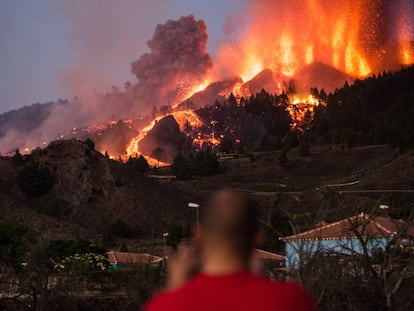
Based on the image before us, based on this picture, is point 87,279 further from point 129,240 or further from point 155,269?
point 129,240

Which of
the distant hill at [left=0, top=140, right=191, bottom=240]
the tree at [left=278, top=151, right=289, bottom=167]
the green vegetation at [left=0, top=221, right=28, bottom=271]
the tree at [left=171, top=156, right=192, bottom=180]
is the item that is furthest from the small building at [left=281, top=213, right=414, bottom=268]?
the tree at [left=278, top=151, right=289, bottom=167]

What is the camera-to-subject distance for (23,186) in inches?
2028

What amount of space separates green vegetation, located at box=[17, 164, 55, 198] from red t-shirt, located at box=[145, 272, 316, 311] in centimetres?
5116

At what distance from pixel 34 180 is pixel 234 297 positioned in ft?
170

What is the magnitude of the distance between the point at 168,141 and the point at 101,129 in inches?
1946

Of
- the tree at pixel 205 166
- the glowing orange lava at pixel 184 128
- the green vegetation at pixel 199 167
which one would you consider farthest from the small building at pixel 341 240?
the glowing orange lava at pixel 184 128

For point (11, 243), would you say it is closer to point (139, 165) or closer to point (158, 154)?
point (139, 165)

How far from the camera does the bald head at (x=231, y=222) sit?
2.32m

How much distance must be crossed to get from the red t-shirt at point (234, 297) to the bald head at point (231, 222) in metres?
0.17

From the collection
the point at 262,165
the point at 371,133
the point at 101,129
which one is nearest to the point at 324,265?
the point at 262,165

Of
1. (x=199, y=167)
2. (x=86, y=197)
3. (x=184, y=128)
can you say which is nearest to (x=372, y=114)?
(x=199, y=167)

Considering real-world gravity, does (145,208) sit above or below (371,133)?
below

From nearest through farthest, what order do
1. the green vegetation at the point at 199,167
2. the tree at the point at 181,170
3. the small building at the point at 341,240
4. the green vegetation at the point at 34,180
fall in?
the small building at the point at 341,240 → the green vegetation at the point at 34,180 → the tree at the point at 181,170 → the green vegetation at the point at 199,167

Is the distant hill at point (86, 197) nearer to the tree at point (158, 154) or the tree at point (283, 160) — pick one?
the tree at point (283, 160)
